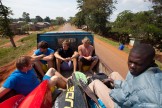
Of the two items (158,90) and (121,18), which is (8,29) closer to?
(121,18)

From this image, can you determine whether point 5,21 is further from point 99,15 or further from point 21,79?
point 21,79

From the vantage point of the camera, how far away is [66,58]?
233 inches

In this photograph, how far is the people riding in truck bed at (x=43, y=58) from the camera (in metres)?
5.48

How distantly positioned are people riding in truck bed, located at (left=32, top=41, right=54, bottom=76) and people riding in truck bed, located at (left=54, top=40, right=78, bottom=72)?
203 millimetres

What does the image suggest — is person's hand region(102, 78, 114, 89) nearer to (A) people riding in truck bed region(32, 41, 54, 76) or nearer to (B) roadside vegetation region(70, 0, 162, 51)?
(A) people riding in truck bed region(32, 41, 54, 76)

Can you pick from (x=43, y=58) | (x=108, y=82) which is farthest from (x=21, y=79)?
(x=43, y=58)

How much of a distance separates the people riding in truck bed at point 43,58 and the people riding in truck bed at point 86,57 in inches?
34.5

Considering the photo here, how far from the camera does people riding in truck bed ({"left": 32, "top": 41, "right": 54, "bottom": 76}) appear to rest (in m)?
5.48

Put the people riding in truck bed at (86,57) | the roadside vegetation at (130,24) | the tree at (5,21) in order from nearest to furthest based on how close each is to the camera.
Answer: the people riding in truck bed at (86,57), the roadside vegetation at (130,24), the tree at (5,21)

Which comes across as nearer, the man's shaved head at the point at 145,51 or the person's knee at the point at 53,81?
the man's shaved head at the point at 145,51

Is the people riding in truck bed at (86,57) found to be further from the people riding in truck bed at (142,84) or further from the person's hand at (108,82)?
the people riding in truck bed at (142,84)

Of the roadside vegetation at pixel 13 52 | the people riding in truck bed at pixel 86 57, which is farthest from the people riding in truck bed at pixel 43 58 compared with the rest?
the roadside vegetation at pixel 13 52

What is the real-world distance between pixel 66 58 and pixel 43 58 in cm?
68

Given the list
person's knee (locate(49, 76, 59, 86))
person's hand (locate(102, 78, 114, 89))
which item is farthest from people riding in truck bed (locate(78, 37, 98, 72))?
person's hand (locate(102, 78, 114, 89))
